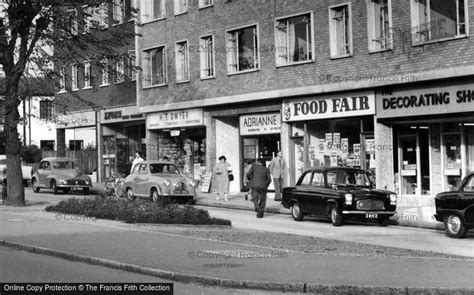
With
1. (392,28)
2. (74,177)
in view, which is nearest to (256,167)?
(392,28)

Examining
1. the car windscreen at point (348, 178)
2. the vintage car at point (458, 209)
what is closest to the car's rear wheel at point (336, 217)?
the car windscreen at point (348, 178)

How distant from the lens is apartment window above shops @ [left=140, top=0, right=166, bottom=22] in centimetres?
3403

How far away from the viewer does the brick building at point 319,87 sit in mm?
21828

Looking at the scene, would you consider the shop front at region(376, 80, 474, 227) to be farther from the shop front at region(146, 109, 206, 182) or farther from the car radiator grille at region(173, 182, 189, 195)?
the shop front at region(146, 109, 206, 182)

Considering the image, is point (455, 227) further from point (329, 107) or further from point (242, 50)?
point (242, 50)

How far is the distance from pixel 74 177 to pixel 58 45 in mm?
10389

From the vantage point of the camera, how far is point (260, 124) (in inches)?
1141

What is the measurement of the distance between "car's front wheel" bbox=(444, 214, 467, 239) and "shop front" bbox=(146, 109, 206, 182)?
17.4 metres

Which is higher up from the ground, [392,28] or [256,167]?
[392,28]

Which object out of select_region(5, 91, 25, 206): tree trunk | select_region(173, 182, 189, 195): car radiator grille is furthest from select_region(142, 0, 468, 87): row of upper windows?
select_region(5, 91, 25, 206): tree trunk

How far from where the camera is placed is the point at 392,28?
907 inches

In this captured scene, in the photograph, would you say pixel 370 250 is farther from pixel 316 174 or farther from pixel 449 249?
pixel 316 174

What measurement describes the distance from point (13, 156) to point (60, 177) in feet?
28.7

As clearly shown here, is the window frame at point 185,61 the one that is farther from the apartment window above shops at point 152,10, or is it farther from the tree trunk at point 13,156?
the tree trunk at point 13,156
